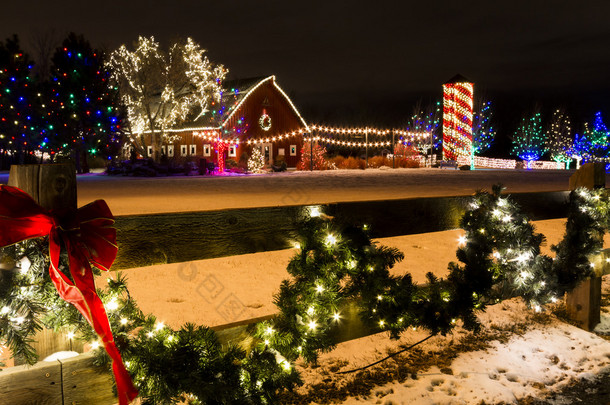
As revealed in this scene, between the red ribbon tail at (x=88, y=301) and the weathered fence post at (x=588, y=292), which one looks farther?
the weathered fence post at (x=588, y=292)

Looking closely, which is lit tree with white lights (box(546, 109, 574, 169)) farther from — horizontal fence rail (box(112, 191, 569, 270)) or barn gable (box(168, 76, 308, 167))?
horizontal fence rail (box(112, 191, 569, 270))

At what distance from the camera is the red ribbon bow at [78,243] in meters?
1.86

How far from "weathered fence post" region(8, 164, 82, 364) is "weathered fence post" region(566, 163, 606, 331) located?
456cm

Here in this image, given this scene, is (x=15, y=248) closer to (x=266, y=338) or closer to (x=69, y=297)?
(x=69, y=297)

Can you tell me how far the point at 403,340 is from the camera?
14.0 feet

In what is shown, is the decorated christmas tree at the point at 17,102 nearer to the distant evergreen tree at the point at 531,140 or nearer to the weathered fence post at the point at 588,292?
the weathered fence post at the point at 588,292

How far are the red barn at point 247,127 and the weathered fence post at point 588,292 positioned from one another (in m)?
28.7

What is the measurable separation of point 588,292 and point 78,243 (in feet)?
15.6

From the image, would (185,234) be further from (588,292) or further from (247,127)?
(247,127)

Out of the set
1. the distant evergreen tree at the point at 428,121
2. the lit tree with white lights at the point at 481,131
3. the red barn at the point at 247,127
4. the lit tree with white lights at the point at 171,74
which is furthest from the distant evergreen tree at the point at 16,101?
the distant evergreen tree at the point at 428,121

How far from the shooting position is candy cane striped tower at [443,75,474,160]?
115 feet

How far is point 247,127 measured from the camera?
115 ft

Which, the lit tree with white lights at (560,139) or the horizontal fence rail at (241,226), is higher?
the lit tree with white lights at (560,139)

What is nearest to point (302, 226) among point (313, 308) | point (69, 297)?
point (313, 308)
